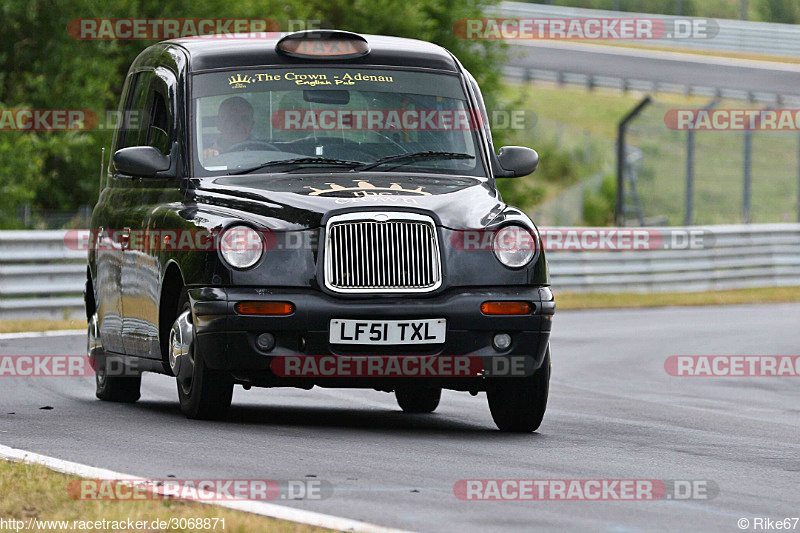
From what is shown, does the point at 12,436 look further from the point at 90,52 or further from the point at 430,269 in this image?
the point at 90,52

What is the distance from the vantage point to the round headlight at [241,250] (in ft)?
27.2

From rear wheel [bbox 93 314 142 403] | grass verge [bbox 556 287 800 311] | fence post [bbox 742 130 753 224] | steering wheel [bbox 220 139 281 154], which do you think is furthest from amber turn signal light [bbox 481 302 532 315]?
fence post [bbox 742 130 753 224]

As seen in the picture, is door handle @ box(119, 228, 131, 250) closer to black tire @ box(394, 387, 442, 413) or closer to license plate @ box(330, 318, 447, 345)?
black tire @ box(394, 387, 442, 413)

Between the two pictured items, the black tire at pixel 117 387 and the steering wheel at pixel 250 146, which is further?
the black tire at pixel 117 387

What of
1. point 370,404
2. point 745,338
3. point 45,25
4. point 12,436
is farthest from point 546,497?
point 45,25

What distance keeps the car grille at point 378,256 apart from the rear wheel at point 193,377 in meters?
0.83

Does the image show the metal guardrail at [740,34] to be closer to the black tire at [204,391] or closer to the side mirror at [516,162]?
the side mirror at [516,162]

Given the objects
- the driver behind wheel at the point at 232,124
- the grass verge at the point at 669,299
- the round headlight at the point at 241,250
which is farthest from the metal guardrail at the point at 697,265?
the round headlight at the point at 241,250

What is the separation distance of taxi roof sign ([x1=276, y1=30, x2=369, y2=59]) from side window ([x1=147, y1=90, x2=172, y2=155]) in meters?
0.80

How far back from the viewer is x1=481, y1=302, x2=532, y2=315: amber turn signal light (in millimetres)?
8430

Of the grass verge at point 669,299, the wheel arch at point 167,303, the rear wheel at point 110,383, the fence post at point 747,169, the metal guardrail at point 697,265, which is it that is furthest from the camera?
the fence post at point 747,169

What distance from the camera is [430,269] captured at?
838 cm

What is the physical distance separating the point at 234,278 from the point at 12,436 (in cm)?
136

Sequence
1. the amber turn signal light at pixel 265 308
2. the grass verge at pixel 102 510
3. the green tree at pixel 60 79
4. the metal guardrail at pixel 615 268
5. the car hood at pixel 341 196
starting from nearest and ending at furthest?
the grass verge at pixel 102 510 → the amber turn signal light at pixel 265 308 → the car hood at pixel 341 196 → the metal guardrail at pixel 615 268 → the green tree at pixel 60 79
